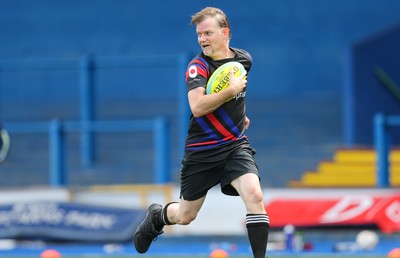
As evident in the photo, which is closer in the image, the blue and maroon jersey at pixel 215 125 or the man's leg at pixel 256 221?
the man's leg at pixel 256 221

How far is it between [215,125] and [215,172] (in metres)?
0.36

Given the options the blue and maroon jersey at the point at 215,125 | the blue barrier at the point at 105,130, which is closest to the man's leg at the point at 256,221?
the blue and maroon jersey at the point at 215,125

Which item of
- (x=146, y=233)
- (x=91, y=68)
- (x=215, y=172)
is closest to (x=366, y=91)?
(x=91, y=68)

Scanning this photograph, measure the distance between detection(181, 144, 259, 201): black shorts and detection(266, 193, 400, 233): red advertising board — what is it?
4.82 meters

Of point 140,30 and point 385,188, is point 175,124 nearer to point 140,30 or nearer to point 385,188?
point 140,30

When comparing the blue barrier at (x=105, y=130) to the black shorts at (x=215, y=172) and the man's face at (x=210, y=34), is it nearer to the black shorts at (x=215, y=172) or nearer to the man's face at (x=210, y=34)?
the black shorts at (x=215, y=172)

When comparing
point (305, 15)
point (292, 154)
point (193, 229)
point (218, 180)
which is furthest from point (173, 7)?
point (218, 180)

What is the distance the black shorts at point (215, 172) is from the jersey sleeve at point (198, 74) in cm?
A: 57

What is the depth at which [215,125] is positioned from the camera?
342 inches

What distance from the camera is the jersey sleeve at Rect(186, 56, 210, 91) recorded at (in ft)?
28.0

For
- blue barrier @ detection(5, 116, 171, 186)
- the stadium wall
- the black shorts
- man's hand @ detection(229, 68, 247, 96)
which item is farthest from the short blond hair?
the stadium wall

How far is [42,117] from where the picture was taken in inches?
726

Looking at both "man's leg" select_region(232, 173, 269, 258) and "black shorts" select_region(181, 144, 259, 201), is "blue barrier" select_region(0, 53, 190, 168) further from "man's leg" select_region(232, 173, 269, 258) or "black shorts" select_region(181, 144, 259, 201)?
"man's leg" select_region(232, 173, 269, 258)

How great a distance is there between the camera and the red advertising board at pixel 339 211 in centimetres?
1335
